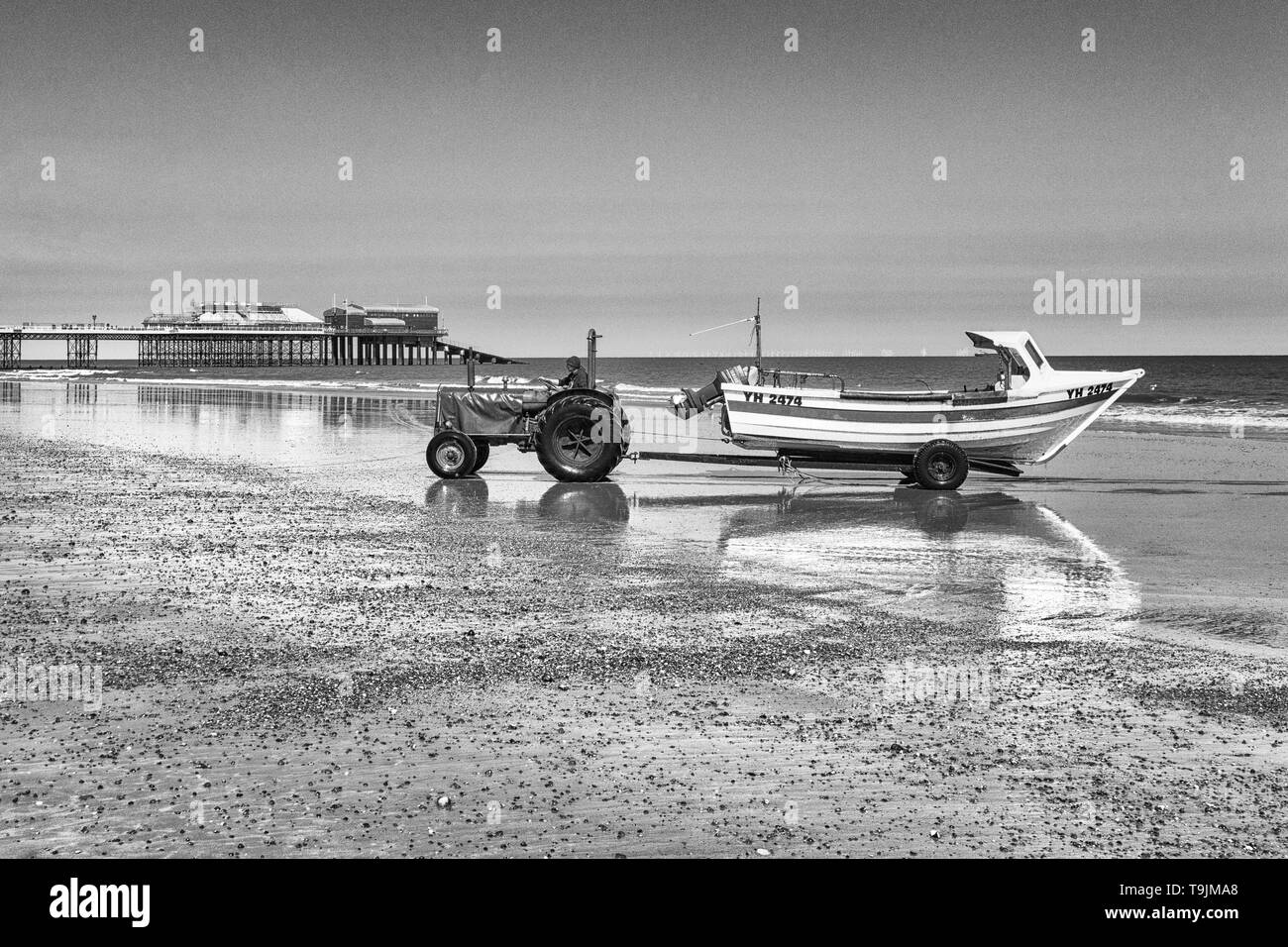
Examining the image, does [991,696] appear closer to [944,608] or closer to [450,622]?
[944,608]

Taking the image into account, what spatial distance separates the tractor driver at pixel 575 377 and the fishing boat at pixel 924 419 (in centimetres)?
143

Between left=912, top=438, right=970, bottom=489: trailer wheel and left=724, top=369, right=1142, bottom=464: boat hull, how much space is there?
24cm

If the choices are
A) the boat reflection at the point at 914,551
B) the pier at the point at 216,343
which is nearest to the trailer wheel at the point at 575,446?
the boat reflection at the point at 914,551

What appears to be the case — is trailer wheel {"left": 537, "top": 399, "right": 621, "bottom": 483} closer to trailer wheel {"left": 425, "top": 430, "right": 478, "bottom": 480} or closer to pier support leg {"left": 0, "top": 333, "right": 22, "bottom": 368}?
trailer wheel {"left": 425, "top": 430, "right": 478, "bottom": 480}

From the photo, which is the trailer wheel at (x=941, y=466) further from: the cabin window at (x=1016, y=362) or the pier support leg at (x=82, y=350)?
the pier support leg at (x=82, y=350)

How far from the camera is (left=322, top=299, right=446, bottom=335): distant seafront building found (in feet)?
512

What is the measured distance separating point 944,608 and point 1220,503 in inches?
330

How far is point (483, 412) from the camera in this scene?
1802cm

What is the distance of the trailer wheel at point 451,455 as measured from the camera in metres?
17.6

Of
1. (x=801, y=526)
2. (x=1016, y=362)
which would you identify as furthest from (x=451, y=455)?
(x=1016, y=362)

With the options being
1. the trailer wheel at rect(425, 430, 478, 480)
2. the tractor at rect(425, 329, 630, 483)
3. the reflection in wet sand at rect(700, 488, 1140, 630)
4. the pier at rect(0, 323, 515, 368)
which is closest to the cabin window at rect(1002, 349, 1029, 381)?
the reflection in wet sand at rect(700, 488, 1140, 630)

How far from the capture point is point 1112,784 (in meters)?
4.96

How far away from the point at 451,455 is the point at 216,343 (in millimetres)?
143949
